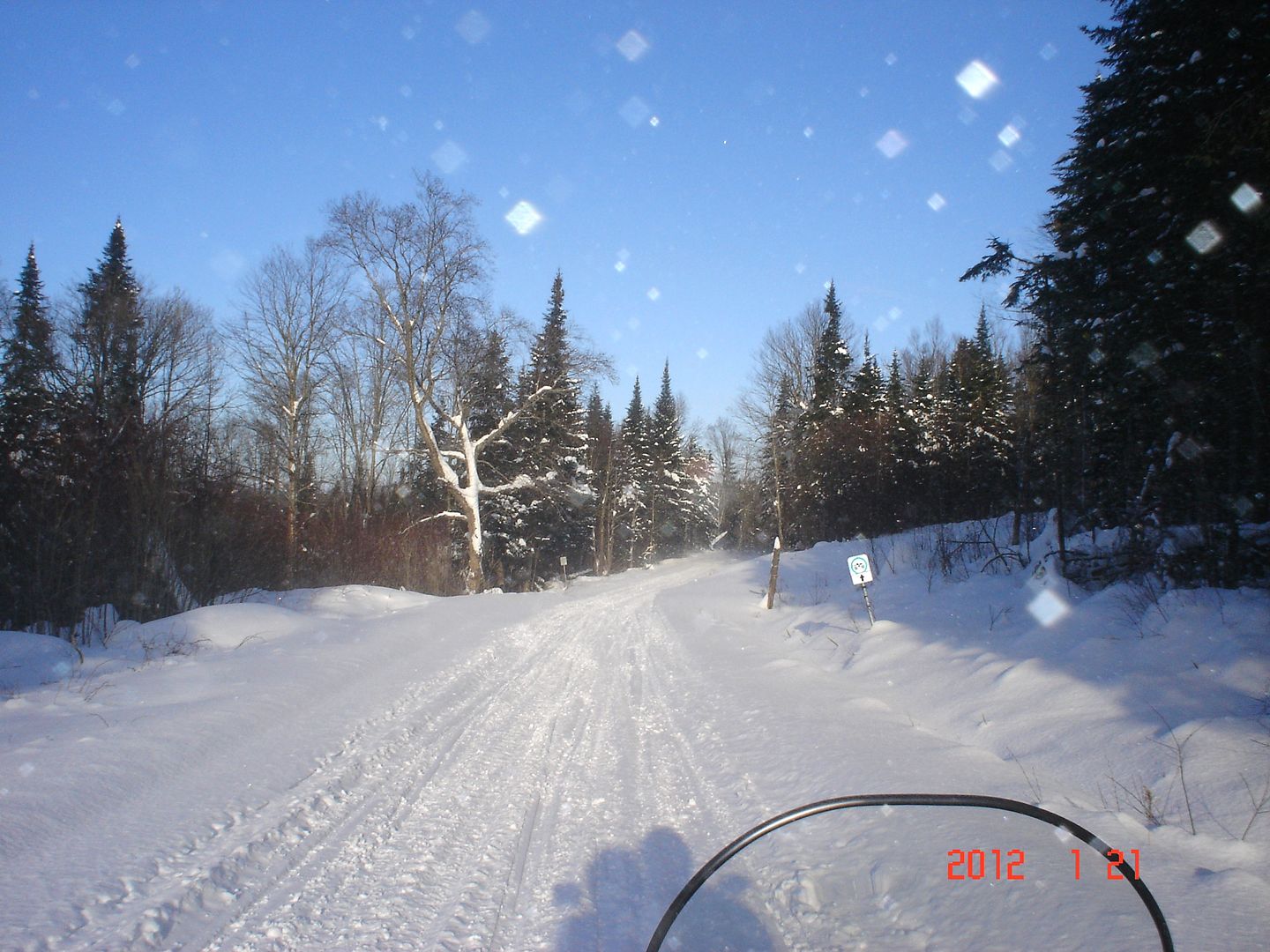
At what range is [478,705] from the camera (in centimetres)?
702

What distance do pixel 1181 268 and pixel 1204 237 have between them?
484mm

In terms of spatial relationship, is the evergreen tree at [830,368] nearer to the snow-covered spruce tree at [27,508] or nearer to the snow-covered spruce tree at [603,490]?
the snow-covered spruce tree at [603,490]

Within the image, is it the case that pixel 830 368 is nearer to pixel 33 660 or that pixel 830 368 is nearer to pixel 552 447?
pixel 552 447

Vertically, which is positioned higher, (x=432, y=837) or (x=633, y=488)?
(x=633, y=488)

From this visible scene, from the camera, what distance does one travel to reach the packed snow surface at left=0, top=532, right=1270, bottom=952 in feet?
9.94

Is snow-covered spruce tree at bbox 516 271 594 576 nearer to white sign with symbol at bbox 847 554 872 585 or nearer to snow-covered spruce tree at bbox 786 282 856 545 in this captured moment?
snow-covered spruce tree at bbox 786 282 856 545

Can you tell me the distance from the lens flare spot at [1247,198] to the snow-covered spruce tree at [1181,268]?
13 mm

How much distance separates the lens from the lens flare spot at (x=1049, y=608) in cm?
748

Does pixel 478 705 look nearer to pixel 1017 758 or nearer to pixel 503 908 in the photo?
pixel 503 908

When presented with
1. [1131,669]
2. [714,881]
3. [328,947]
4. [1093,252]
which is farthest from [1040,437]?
[328,947]

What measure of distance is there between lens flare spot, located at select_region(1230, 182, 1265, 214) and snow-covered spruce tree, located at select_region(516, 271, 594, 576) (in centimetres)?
1720

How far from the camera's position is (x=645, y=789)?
15.4 ft
